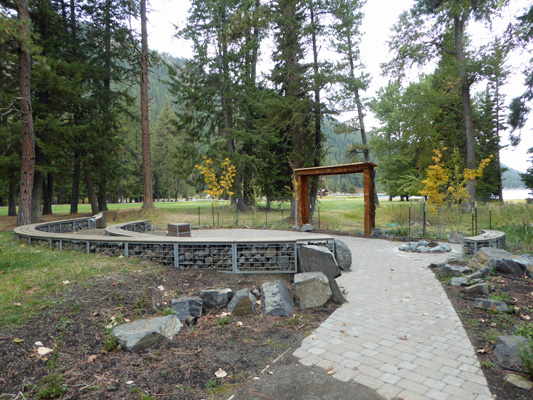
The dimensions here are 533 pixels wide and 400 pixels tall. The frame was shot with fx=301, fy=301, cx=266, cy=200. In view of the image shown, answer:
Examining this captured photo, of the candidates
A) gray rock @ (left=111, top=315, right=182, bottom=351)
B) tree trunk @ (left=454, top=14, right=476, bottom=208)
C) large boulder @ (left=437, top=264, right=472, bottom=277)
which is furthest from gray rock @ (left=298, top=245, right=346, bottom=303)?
tree trunk @ (left=454, top=14, right=476, bottom=208)

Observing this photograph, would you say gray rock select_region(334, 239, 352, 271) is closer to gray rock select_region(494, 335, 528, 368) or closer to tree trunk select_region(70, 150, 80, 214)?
gray rock select_region(494, 335, 528, 368)

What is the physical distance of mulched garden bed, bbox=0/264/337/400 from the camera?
2516mm

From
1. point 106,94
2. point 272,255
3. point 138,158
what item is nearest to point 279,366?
point 272,255

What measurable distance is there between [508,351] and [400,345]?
96 centimetres

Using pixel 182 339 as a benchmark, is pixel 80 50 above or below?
above

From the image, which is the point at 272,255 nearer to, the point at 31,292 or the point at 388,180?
the point at 31,292

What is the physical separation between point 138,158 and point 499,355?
51158 mm

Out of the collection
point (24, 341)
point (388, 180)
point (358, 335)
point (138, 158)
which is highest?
point (138, 158)

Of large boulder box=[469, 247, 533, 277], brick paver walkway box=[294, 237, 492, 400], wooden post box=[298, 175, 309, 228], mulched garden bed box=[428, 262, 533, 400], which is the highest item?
wooden post box=[298, 175, 309, 228]

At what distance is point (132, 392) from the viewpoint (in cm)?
248

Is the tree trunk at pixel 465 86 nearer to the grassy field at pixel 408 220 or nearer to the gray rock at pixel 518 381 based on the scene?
the grassy field at pixel 408 220

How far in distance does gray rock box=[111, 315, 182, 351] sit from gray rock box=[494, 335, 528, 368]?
341 centimetres

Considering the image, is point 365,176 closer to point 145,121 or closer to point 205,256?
point 205,256

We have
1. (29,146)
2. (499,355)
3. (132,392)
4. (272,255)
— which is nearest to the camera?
(132,392)
